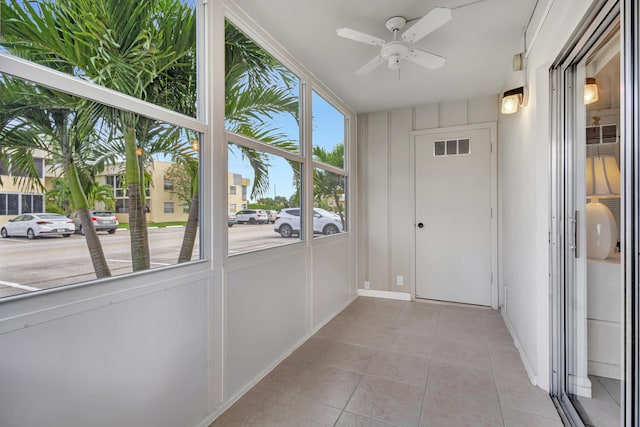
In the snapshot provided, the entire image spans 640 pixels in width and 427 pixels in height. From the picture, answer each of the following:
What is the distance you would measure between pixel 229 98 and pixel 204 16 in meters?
0.44

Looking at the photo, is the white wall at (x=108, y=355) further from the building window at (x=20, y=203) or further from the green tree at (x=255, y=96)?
the green tree at (x=255, y=96)

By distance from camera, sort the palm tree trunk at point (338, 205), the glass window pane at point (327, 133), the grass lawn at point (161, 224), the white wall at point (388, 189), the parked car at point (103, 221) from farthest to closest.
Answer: the white wall at point (388, 189), the palm tree trunk at point (338, 205), the glass window pane at point (327, 133), the grass lawn at point (161, 224), the parked car at point (103, 221)

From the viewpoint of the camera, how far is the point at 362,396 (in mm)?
1963

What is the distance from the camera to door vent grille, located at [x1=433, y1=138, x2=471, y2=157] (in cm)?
369

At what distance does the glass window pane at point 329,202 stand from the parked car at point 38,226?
2.07 metres

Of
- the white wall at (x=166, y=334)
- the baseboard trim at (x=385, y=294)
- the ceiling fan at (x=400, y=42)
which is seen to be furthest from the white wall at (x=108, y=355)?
the baseboard trim at (x=385, y=294)

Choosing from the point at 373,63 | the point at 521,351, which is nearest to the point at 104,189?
the point at 373,63

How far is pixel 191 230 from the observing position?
170 centimetres

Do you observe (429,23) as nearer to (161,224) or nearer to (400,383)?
(161,224)

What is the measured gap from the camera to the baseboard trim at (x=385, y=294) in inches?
156

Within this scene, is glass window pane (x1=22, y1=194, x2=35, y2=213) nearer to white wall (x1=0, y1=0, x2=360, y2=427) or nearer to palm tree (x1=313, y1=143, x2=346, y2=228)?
white wall (x1=0, y1=0, x2=360, y2=427)

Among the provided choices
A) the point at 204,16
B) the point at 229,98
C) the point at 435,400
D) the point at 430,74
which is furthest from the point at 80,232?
the point at 430,74

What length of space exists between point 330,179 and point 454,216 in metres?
1.61

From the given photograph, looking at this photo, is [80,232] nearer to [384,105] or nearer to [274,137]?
[274,137]
